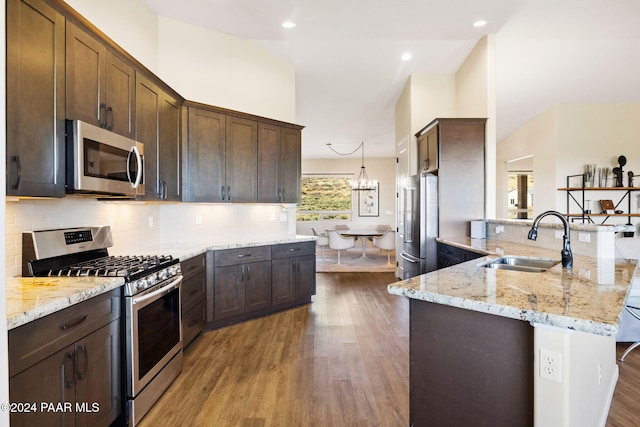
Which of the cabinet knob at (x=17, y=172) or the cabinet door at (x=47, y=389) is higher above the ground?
the cabinet knob at (x=17, y=172)

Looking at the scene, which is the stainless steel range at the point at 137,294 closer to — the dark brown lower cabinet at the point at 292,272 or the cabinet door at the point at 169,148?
the cabinet door at the point at 169,148

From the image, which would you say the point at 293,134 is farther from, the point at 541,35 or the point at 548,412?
the point at 548,412

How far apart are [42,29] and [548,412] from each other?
2715mm

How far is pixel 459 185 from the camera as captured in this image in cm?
413

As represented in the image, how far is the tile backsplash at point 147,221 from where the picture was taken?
198 centimetres

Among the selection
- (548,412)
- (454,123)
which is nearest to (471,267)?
(548,412)

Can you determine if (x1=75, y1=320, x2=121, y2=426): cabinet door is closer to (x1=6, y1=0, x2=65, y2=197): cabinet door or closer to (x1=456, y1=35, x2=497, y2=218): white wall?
(x1=6, y1=0, x2=65, y2=197): cabinet door

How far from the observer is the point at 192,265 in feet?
9.90

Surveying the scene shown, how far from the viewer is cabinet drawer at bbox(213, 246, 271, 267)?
345 cm

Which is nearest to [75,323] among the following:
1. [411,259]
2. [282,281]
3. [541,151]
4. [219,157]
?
[219,157]

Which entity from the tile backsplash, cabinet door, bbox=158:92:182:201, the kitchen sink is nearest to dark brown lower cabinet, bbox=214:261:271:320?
the tile backsplash

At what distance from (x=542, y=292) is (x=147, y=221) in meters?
3.31

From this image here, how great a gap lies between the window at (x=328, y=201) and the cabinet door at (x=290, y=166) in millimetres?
6736

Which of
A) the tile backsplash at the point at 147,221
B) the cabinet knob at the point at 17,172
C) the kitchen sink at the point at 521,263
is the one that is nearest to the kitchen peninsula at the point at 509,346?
the kitchen sink at the point at 521,263
